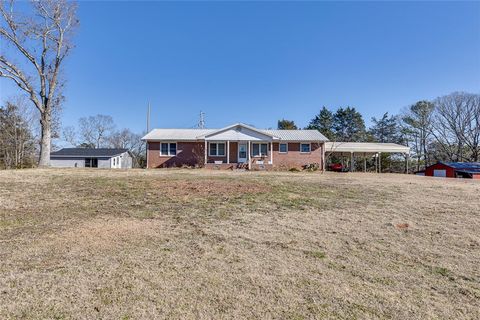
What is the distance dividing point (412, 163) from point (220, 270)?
51.5 metres

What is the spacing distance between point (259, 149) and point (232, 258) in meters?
22.7

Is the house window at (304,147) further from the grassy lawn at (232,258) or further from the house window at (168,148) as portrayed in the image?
the grassy lawn at (232,258)

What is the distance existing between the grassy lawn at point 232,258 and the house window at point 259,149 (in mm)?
18660

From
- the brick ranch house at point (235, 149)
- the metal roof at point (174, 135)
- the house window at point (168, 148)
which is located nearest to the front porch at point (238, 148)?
the brick ranch house at point (235, 149)

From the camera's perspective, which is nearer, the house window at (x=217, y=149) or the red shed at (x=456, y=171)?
the red shed at (x=456, y=171)

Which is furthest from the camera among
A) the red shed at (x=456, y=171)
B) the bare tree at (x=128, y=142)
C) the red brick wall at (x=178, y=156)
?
the bare tree at (x=128, y=142)

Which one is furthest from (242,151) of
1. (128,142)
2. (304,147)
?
(128,142)

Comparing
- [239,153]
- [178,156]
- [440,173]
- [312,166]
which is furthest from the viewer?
[239,153]

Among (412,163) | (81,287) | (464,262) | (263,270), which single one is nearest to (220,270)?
(263,270)

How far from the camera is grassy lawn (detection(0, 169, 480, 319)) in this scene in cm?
282

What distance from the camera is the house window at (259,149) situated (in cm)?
2638

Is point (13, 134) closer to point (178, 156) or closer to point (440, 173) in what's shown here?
point (178, 156)

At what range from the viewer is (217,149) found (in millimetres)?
26484

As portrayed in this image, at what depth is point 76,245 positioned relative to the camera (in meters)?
4.27
